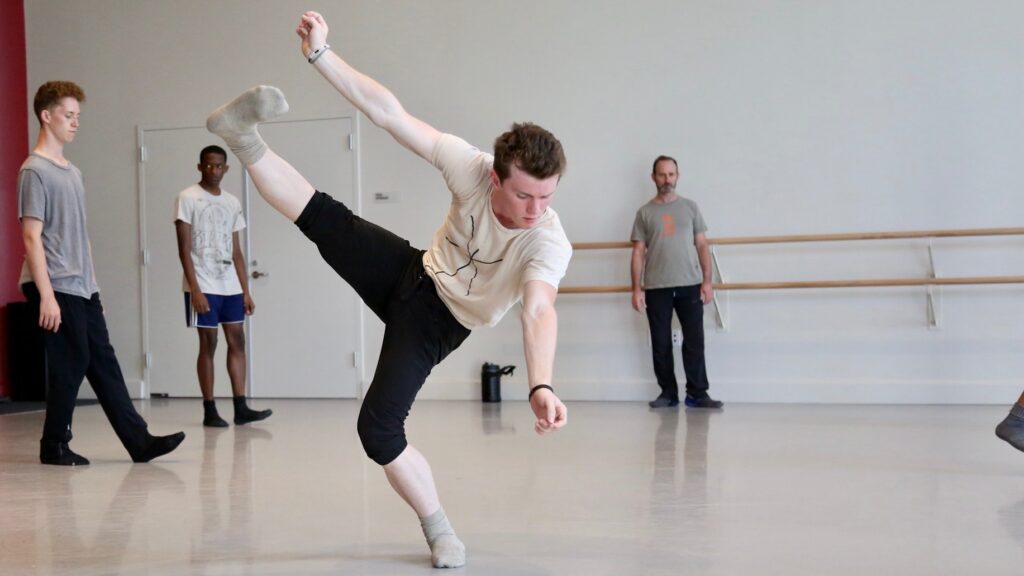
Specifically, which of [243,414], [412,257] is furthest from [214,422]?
[412,257]

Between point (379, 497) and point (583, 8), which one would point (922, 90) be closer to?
point (583, 8)

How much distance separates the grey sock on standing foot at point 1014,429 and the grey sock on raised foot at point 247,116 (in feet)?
9.05

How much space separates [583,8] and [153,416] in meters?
4.01

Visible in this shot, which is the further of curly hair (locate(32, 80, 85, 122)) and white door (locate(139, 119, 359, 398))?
white door (locate(139, 119, 359, 398))

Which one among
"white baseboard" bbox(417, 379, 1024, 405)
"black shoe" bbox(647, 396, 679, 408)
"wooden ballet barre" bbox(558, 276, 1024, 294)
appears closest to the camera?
"wooden ballet barre" bbox(558, 276, 1024, 294)

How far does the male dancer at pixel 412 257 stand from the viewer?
2.47 m

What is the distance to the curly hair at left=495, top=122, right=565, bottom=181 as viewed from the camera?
2232mm

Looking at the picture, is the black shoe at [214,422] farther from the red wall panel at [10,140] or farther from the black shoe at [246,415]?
the red wall panel at [10,140]

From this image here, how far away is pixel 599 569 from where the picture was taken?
2479mm

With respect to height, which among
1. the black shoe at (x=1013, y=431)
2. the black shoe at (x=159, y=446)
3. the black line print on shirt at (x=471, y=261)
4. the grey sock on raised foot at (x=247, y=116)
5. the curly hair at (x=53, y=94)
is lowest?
the black shoe at (x=159, y=446)

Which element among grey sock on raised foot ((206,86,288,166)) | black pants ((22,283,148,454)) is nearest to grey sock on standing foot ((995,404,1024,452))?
grey sock on raised foot ((206,86,288,166))

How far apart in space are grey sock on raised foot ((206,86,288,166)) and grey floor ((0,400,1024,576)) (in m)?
1.10

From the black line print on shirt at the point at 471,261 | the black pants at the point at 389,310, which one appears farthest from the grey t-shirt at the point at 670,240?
the black line print on shirt at the point at 471,261

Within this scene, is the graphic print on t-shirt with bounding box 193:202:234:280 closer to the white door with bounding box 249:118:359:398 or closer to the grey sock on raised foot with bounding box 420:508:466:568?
the white door with bounding box 249:118:359:398
